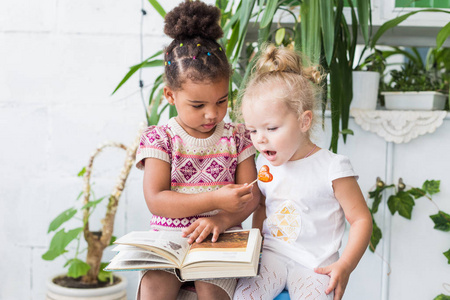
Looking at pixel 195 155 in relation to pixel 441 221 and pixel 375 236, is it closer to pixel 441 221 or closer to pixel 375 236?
pixel 375 236

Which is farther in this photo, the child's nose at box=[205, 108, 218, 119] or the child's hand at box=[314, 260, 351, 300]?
the child's nose at box=[205, 108, 218, 119]

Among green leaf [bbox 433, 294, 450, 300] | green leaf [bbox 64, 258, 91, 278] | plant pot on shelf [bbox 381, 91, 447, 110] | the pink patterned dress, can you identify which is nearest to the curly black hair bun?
the pink patterned dress

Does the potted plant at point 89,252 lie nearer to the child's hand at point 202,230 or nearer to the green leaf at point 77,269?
the green leaf at point 77,269

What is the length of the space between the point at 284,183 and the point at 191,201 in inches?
9.5

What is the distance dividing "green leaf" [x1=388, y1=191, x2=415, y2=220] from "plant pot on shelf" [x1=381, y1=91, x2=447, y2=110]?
33 centimetres

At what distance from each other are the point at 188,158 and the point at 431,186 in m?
1.02

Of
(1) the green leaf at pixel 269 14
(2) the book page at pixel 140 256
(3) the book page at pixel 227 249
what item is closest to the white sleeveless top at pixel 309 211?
(3) the book page at pixel 227 249

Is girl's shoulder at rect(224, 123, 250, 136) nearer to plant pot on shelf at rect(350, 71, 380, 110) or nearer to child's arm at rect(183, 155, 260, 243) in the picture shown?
child's arm at rect(183, 155, 260, 243)

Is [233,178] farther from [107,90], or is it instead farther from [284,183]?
[107,90]

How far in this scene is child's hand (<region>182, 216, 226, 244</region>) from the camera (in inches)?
47.2

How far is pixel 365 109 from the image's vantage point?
1.92 m

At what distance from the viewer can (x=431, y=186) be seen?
189 cm

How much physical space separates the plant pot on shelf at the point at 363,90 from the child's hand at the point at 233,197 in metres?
0.88

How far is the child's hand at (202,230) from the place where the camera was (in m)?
1.20
